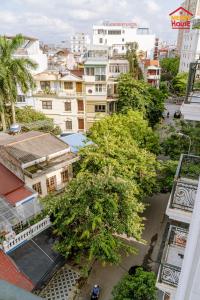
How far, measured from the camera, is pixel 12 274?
10070 millimetres

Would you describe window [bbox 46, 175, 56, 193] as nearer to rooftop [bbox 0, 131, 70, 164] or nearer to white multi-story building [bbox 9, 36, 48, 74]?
rooftop [bbox 0, 131, 70, 164]

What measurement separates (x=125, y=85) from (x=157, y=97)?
6.09 metres

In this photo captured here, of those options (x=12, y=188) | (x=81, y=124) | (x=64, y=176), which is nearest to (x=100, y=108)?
(x=81, y=124)

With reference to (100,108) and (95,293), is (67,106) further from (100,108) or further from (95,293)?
(95,293)

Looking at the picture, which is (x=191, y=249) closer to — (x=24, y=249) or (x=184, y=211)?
(x=184, y=211)

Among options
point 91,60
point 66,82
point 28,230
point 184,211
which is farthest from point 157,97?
point 184,211

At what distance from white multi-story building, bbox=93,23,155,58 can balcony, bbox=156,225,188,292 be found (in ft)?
215

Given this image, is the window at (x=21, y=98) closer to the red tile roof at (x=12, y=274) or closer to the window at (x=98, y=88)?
Result: the window at (x=98, y=88)

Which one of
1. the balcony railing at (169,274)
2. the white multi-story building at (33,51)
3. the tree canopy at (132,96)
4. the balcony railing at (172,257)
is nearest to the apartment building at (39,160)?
the balcony railing at (172,257)

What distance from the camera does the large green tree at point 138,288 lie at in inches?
357

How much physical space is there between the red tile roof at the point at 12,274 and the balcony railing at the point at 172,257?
662 centimetres

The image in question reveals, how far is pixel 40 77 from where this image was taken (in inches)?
1000

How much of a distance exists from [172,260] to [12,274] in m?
7.46

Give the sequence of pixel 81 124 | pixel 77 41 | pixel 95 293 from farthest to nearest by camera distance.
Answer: pixel 77 41 → pixel 81 124 → pixel 95 293
